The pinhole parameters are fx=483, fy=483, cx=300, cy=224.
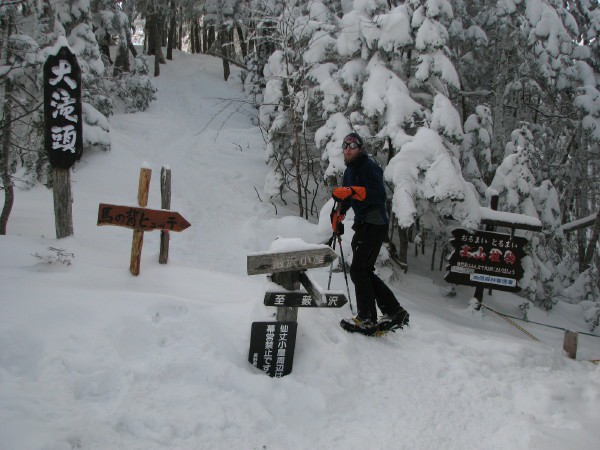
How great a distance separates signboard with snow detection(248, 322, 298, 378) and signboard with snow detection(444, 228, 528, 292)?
177 inches

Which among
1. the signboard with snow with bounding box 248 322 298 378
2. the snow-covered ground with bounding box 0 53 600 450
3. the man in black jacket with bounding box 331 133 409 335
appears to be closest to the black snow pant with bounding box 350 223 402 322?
the man in black jacket with bounding box 331 133 409 335

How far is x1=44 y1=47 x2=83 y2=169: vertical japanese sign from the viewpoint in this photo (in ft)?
21.9

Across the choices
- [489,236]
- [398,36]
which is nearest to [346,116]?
[398,36]

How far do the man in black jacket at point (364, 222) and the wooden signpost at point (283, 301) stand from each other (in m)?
0.91

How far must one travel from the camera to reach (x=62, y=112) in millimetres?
6773

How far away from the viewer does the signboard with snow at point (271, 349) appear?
4.55m

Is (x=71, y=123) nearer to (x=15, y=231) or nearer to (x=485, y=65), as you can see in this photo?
(x=15, y=231)

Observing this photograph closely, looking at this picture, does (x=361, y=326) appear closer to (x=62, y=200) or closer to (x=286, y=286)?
(x=286, y=286)

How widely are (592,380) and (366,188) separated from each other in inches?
131

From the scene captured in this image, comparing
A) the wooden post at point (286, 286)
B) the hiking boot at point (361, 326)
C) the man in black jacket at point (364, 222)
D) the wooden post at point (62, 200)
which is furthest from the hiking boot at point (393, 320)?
the wooden post at point (62, 200)

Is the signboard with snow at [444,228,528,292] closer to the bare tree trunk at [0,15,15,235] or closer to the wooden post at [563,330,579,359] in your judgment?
the wooden post at [563,330,579,359]

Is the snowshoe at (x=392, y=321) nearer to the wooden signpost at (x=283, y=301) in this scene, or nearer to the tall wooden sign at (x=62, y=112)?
the wooden signpost at (x=283, y=301)

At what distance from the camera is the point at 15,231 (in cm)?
851

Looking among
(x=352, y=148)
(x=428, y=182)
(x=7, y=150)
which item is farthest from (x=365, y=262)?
(x=7, y=150)
